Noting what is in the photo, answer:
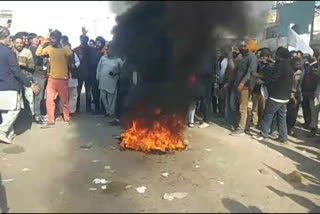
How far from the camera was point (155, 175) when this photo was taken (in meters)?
5.80

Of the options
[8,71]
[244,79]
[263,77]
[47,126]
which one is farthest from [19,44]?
[263,77]

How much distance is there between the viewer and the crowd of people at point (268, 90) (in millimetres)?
7695

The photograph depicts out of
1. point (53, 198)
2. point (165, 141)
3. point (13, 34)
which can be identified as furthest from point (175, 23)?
point (13, 34)

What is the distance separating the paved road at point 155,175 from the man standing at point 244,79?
513mm

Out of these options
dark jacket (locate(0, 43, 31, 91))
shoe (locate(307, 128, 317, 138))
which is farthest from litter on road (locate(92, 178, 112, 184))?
shoe (locate(307, 128, 317, 138))

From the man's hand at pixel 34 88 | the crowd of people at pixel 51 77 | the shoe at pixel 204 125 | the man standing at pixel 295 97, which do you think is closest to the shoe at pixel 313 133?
the man standing at pixel 295 97

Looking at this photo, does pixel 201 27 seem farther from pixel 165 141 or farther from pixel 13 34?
pixel 13 34

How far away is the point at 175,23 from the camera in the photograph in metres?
4.29

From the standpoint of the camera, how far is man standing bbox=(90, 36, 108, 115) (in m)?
9.78

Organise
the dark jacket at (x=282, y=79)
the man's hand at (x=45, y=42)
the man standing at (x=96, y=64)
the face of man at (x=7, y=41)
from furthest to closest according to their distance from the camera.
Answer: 1. the man standing at (x=96, y=64)
2. the man's hand at (x=45, y=42)
3. the dark jacket at (x=282, y=79)
4. the face of man at (x=7, y=41)

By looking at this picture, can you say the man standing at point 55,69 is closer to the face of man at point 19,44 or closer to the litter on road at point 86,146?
the face of man at point 19,44

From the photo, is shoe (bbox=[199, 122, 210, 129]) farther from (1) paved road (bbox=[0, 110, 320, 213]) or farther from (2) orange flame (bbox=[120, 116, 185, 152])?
(2) orange flame (bbox=[120, 116, 185, 152])

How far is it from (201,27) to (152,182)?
2207mm

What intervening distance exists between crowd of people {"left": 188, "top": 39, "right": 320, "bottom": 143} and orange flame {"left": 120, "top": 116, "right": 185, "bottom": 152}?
Answer: 1.09m
